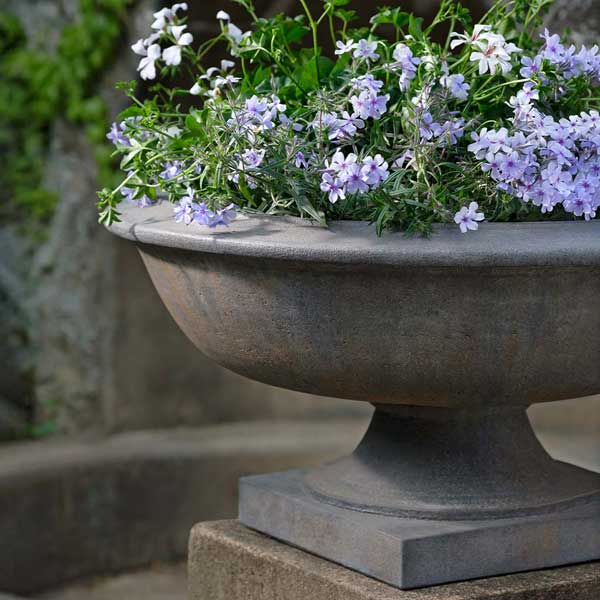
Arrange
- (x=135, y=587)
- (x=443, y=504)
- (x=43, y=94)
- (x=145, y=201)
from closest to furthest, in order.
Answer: (x=443, y=504), (x=145, y=201), (x=135, y=587), (x=43, y=94)

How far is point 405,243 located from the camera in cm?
165

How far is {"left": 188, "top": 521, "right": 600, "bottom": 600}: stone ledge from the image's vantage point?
1.83 metres

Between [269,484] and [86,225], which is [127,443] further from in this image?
[269,484]

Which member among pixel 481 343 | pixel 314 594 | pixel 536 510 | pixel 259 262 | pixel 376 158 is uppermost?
pixel 376 158

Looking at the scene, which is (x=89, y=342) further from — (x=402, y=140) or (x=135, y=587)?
(x=402, y=140)

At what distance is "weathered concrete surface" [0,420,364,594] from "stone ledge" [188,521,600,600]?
3.40 feet

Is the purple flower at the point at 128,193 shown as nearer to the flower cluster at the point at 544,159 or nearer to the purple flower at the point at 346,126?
the purple flower at the point at 346,126

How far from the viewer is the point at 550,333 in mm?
1711

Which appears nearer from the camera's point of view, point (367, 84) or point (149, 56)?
point (367, 84)

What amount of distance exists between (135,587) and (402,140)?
5.56 ft

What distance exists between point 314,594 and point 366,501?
16 cm

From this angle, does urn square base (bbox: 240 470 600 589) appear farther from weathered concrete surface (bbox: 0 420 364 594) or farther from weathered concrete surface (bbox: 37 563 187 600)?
weathered concrete surface (bbox: 0 420 364 594)

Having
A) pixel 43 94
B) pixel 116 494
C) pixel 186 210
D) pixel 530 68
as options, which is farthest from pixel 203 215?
pixel 43 94

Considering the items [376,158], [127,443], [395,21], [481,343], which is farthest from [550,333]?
[127,443]
